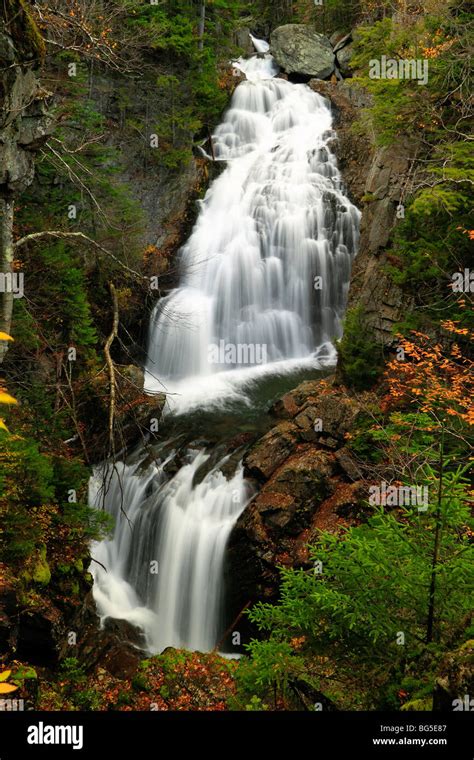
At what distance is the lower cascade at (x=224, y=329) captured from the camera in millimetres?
9711

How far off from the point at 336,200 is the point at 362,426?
10461mm

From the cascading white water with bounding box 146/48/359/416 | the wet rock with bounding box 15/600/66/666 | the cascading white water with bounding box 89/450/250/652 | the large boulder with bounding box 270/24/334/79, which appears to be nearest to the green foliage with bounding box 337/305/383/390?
the cascading white water with bounding box 89/450/250/652

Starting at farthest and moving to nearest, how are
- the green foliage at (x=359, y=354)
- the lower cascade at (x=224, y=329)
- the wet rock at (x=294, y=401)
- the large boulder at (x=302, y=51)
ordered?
the large boulder at (x=302, y=51) < the wet rock at (x=294, y=401) < the green foliage at (x=359, y=354) < the lower cascade at (x=224, y=329)

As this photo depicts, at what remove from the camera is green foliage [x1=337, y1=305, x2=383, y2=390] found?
10.8 metres

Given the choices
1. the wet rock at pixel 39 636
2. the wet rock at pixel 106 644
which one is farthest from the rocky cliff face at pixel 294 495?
the wet rock at pixel 39 636

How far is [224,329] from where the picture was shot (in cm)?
1611

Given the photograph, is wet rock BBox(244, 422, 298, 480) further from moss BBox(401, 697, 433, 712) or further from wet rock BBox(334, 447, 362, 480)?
moss BBox(401, 697, 433, 712)

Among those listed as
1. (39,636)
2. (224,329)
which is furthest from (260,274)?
(39,636)

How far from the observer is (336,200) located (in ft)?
57.9

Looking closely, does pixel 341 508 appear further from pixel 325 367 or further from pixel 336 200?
pixel 336 200

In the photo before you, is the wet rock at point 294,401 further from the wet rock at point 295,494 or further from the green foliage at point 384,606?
the green foliage at point 384,606

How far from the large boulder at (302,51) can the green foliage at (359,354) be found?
18.4 meters

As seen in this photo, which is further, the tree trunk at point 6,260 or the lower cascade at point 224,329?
the lower cascade at point 224,329
